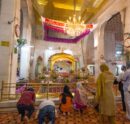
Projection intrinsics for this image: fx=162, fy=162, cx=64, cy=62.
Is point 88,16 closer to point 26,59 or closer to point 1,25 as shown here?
point 26,59

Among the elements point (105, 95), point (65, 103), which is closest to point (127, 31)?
point (65, 103)

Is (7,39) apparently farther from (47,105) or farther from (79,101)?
(47,105)

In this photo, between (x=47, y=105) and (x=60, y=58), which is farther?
(x=60, y=58)

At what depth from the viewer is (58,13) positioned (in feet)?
53.1

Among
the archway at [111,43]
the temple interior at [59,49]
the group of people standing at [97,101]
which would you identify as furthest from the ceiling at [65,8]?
the group of people standing at [97,101]

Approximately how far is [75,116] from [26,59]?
8.25 metres

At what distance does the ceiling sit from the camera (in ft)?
41.1

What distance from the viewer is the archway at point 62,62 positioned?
17728mm

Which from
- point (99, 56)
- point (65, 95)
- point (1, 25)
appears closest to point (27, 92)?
point (65, 95)

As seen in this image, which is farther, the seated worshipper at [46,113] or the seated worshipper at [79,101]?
the seated worshipper at [79,101]

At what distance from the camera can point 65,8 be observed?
15.0m

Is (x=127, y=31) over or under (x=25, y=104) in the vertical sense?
over

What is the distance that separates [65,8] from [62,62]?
6.31 meters

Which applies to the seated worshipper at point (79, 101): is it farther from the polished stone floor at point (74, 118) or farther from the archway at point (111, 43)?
the archway at point (111, 43)
